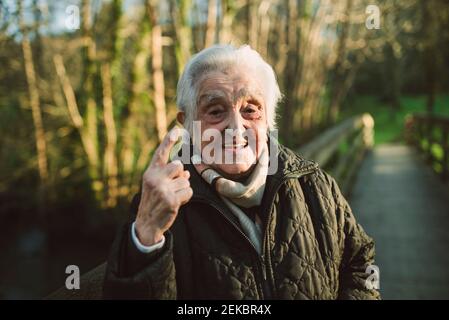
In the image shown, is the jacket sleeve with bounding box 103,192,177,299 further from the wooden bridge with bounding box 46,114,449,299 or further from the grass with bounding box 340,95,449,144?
the grass with bounding box 340,95,449,144

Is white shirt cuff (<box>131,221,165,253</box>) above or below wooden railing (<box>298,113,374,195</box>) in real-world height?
above

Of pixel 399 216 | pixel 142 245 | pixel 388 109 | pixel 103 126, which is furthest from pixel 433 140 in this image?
pixel 388 109

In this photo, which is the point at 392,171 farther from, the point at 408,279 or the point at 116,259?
the point at 116,259

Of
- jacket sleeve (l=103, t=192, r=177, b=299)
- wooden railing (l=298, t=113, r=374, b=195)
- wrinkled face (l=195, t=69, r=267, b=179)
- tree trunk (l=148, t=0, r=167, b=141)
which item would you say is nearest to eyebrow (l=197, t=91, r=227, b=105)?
wrinkled face (l=195, t=69, r=267, b=179)

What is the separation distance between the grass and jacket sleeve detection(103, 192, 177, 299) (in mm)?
31994

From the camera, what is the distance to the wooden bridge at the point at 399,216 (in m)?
3.75

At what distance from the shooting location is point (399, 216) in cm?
574

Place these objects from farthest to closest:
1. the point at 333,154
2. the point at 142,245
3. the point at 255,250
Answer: the point at 333,154 → the point at 255,250 → the point at 142,245

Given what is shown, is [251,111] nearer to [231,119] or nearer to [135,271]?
[231,119]

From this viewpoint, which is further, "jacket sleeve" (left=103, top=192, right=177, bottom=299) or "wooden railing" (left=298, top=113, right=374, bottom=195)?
"wooden railing" (left=298, top=113, right=374, bottom=195)

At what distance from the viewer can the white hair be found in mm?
1624

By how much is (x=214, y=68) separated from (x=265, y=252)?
0.71 m

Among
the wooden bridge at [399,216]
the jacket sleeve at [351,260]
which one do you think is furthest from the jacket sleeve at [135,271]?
the jacket sleeve at [351,260]

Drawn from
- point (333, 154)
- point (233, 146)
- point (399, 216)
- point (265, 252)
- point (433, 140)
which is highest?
point (233, 146)
